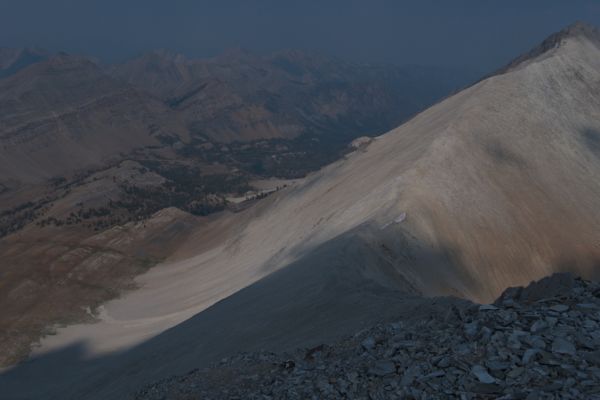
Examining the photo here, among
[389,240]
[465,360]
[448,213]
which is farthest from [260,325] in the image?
[448,213]

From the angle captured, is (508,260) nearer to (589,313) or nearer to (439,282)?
(439,282)

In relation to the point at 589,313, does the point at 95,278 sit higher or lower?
higher

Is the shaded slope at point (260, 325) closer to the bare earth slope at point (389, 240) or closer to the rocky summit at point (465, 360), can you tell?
the bare earth slope at point (389, 240)

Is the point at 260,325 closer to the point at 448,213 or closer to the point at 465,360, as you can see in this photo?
the point at 465,360

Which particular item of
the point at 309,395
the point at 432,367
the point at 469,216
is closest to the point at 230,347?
the point at 309,395

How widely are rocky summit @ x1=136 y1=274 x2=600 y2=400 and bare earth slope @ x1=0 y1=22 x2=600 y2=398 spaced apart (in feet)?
21.1

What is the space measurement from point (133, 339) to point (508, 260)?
116ft

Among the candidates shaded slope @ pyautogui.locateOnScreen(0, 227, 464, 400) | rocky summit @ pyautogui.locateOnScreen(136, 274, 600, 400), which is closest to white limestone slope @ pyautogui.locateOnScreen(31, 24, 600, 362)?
shaded slope @ pyautogui.locateOnScreen(0, 227, 464, 400)

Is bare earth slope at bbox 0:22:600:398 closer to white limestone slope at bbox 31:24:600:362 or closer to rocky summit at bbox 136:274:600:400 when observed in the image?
white limestone slope at bbox 31:24:600:362

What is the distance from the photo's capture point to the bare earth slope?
37.2 m

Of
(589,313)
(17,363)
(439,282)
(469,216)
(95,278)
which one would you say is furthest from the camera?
(95,278)

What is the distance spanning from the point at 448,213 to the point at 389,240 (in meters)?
12.2

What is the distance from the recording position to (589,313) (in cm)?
1602

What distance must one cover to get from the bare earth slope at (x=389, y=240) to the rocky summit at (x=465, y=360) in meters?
6.42
